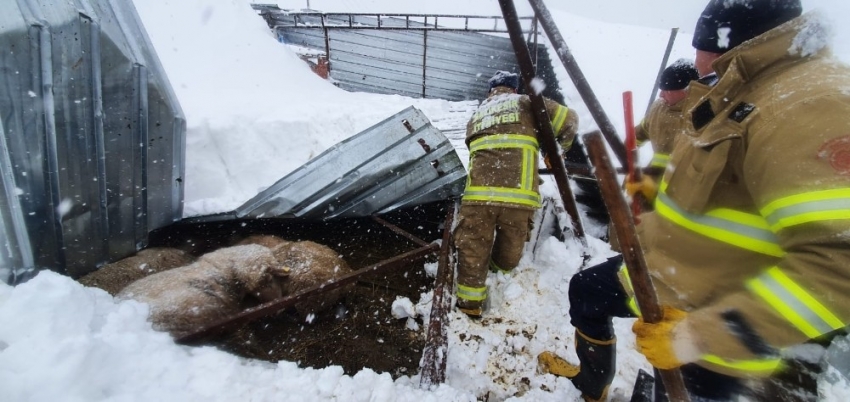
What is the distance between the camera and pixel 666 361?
126cm

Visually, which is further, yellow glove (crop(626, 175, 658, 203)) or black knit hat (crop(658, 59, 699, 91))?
black knit hat (crop(658, 59, 699, 91))

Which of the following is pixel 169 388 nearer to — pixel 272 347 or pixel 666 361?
pixel 272 347

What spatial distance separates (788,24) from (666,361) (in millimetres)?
1114

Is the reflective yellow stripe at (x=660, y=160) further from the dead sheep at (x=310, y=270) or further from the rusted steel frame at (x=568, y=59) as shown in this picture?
the dead sheep at (x=310, y=270)

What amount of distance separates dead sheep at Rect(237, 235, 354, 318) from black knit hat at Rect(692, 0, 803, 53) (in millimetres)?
2646

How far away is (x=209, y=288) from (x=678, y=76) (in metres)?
4.05

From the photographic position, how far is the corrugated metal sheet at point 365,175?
3688mm

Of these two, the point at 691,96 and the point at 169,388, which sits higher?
the point at 691,96

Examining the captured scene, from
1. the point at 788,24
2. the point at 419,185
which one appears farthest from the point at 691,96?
the point at 419,185

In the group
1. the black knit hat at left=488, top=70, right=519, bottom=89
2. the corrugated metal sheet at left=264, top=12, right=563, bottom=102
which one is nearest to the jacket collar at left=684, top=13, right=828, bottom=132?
the black knit hat at left=488, top=70, right=519, bottom=89

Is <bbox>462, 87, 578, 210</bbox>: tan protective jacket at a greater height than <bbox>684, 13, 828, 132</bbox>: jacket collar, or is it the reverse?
<bbox>684, 13, 828, 132</bbox>: jacket collar

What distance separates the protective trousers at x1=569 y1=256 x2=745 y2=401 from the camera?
5.27ft

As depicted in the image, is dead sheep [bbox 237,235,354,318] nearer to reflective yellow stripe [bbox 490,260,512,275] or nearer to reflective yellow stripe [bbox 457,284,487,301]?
reflective yellow stripe [bbox 457,284,487,301]

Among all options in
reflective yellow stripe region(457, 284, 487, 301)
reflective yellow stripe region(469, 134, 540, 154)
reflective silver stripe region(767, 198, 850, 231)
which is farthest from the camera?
reflective yellow stripe region(457, 284, 487, 301)
